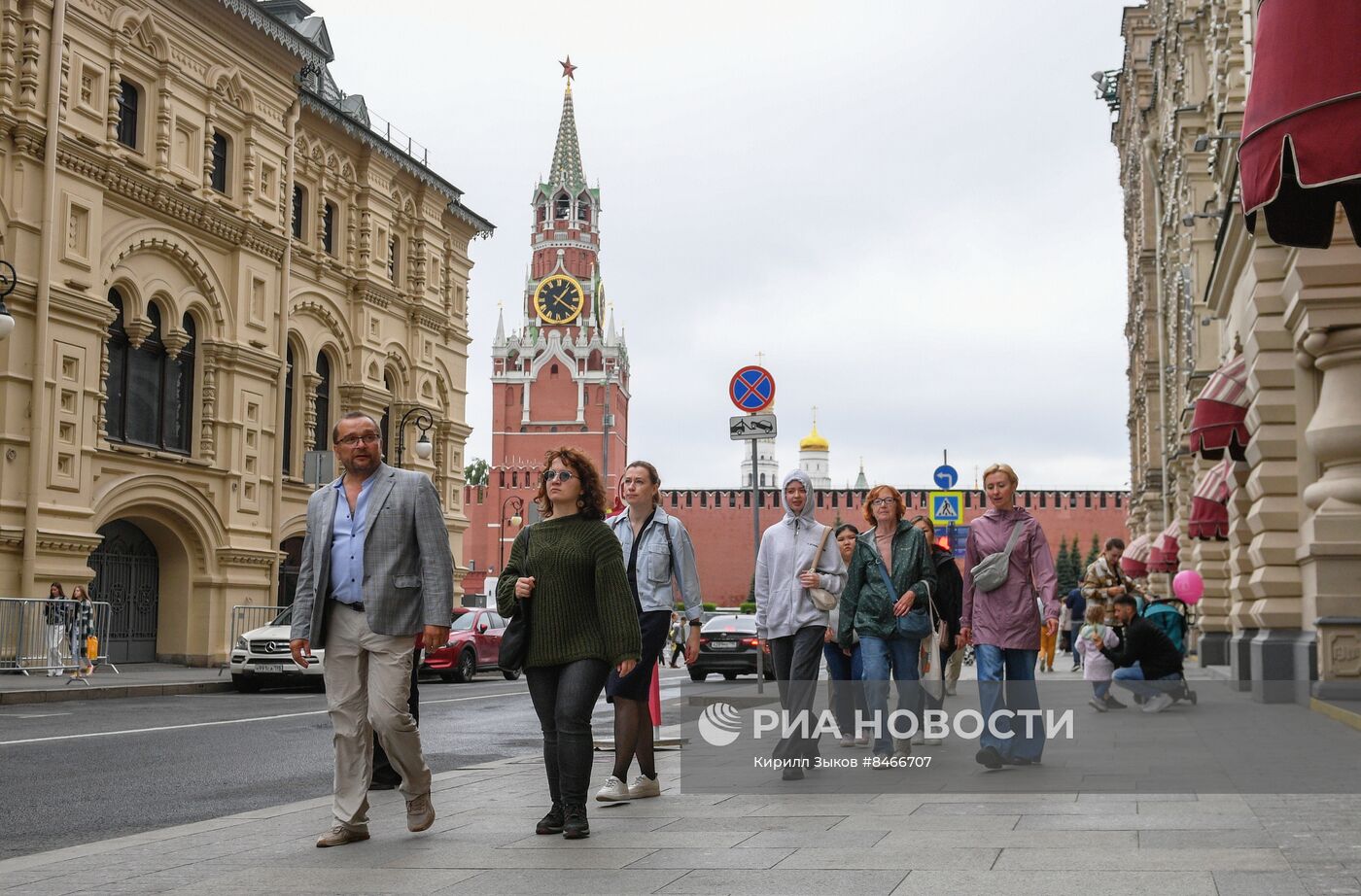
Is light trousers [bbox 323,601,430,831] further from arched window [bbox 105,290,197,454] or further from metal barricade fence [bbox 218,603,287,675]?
metal barricade fence [bbox 218,603,287,675]

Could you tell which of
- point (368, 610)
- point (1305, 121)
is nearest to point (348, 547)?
point (368, 610)

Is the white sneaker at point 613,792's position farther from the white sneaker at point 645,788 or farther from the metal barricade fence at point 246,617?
the metal barricade fence at point 246,617

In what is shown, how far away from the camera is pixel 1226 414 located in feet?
60.6

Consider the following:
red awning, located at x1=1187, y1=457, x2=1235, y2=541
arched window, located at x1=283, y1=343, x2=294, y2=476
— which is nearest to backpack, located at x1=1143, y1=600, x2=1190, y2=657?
red awning, located at x1=1187, y1=457, x2=1235, y2=541

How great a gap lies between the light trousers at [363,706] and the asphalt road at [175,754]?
5.80ft

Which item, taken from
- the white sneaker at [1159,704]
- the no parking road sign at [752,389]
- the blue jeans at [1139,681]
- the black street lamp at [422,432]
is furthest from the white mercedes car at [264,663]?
the white sneaker at [1159,704]

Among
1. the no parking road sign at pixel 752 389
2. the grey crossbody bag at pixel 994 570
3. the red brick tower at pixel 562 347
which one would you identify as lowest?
the grey crossbody bag at pixel 994 570

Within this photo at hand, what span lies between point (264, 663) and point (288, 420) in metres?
13.1

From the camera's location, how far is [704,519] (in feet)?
342

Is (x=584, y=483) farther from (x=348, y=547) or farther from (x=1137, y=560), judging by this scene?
(x=1137, y=560)

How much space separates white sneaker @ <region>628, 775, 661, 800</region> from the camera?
846cm

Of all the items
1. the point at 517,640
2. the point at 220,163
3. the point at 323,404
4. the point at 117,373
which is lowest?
the point at 517,640

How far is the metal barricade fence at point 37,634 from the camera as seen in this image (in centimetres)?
2291

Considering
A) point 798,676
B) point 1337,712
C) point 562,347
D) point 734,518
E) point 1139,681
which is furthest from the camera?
point 562,347
